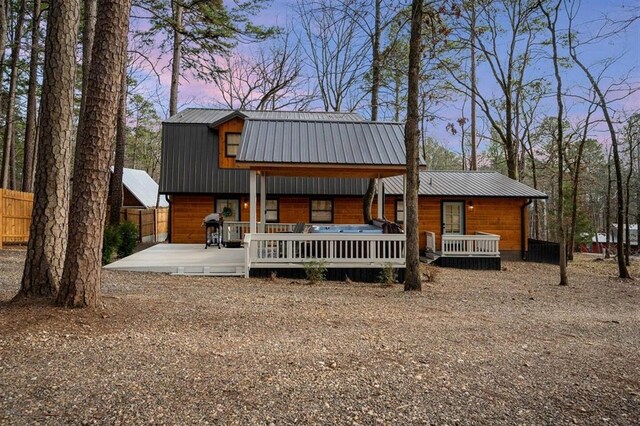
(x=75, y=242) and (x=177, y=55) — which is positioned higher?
(x=177, y=55)

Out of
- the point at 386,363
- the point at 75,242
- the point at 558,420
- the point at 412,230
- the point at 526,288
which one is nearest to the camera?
the point at 558,420

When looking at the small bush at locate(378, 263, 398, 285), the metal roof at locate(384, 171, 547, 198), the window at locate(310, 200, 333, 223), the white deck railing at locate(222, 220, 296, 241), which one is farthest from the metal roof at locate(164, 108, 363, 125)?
the small bush at locate(378, 263, 398, 285)

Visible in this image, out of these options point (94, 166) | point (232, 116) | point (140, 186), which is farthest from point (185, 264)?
point (140, 186)

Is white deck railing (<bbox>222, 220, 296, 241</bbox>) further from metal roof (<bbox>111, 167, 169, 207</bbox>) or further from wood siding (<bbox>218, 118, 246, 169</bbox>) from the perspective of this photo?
metal roof (<bbox>111, 167, 169, 207</bbox>)

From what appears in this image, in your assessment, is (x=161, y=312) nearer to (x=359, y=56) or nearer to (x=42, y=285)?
(x=42, y=285)

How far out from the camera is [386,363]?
360cm

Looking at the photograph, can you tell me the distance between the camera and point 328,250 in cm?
970

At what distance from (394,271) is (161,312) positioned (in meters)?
5.94

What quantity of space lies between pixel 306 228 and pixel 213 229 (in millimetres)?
4716

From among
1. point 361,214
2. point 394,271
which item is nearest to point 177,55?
point 361,214

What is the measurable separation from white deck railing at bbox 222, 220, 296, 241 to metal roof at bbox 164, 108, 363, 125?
4.07 metres

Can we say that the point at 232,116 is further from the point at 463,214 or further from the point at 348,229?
the point at 463,214

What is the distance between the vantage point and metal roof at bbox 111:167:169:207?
77.3ft

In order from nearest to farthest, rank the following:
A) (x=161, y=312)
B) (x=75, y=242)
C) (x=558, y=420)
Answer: (x=558, y=420)
(x=75, y=242)
(x=161, y=312)
